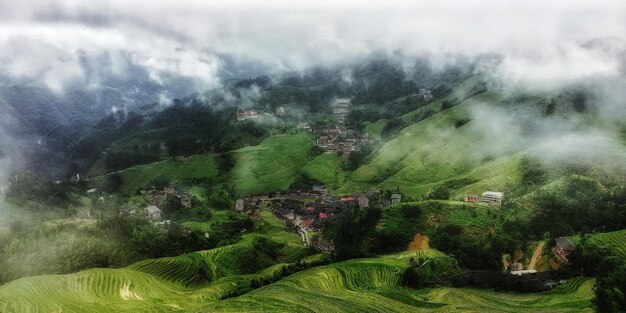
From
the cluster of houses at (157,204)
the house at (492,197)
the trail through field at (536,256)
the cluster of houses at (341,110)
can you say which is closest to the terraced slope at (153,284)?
the cluster of houses at (157,204)

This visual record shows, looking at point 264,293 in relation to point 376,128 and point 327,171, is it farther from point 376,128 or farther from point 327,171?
point 376,128

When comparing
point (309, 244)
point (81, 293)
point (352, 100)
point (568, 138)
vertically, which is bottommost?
point (309, 244)

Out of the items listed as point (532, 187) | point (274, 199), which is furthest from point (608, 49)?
point (274, 199)

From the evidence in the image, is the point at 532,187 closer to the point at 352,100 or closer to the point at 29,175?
the point at 29,175

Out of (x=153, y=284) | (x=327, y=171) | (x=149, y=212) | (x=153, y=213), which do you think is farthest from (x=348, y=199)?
(x=153, y=284)

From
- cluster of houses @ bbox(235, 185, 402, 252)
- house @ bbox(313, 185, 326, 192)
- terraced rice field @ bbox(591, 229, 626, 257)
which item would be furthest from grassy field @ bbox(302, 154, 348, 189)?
terraced rice field @ bbox(591, 229, 626, 257)

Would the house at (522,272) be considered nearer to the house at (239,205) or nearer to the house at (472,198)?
the house at (472,198)
